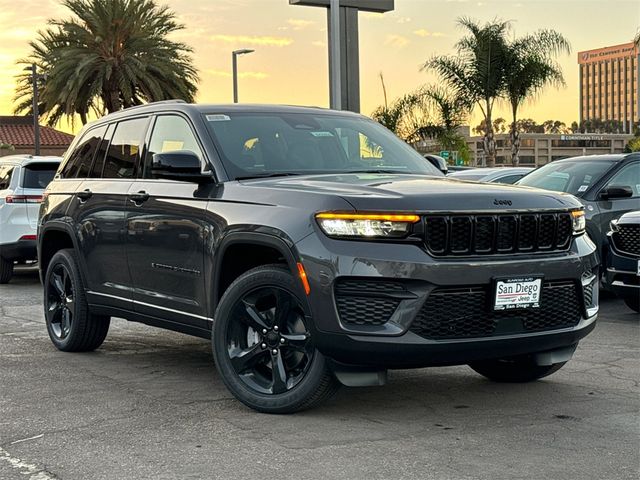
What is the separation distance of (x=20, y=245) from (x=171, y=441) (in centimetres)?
989

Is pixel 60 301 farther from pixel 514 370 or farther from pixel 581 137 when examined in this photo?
pixel 581 137

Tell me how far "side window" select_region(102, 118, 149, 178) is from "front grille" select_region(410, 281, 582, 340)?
2886 mm

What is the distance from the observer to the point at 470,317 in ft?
17.7

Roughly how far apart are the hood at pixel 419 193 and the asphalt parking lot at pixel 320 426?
117cm

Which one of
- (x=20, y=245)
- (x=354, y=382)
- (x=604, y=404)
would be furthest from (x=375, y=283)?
(x=20, y=245)

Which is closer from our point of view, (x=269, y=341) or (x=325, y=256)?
(x=325, y=256)

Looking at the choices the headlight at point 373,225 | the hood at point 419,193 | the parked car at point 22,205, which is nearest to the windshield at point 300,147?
the hood at point 419,193

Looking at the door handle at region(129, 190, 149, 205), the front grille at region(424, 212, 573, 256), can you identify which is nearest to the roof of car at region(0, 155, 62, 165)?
the door handle at region(129, 190, 149, 205)

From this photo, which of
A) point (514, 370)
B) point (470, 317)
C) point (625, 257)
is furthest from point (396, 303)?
point (625, 257)

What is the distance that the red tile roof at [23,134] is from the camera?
72.9m

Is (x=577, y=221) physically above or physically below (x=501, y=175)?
below

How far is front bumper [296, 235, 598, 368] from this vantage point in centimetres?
530

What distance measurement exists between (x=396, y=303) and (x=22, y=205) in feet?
33.6

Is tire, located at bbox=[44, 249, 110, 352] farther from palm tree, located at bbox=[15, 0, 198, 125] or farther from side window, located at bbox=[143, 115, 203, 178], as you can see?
palm tree, located at bbox=[15, 0, 198, 125]
